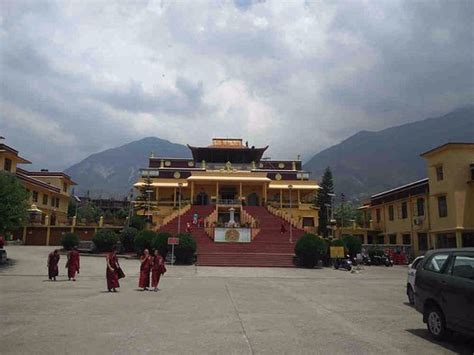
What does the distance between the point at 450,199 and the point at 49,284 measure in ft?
83.0

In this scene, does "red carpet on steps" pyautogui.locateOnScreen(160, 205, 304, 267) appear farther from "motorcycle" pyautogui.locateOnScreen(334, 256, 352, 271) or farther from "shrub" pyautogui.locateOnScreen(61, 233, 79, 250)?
"shrub" pyautogui.locateOnScreen(61, 233, 79, 250)

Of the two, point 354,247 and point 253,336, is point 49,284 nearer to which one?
point 253,336

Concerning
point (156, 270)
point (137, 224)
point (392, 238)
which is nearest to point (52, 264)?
point (156, 270)

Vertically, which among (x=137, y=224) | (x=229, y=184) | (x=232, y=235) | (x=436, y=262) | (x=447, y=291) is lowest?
(x=447, y=291)

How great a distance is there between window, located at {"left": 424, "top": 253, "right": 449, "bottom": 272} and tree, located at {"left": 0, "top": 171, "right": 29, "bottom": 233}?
20.1m

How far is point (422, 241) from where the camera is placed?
34.7 m

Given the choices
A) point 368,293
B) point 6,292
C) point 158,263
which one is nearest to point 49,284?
point 6,292

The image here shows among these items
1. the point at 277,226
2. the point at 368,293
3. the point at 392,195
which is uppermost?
the point at 392,195

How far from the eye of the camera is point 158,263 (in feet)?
49.0

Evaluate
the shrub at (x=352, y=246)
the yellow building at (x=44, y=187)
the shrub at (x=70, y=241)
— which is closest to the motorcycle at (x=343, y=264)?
the shrub at (x=352, y=246)

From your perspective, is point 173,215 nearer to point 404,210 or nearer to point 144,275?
point 404,210

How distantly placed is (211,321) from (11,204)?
17.4m

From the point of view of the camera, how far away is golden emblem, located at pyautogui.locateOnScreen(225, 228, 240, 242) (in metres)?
32.7

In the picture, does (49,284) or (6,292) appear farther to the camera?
(49,284)
